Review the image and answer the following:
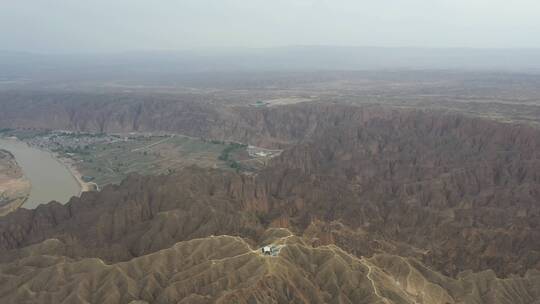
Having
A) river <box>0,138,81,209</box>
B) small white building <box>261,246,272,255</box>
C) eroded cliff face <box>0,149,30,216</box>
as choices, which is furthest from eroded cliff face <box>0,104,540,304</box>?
river <box>0,138,81,209</box>

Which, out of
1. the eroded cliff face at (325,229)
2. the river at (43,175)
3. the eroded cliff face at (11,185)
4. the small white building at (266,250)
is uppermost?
the small white building at (266,250)

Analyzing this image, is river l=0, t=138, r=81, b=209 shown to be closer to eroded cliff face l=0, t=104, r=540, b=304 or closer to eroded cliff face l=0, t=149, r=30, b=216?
eroded cliff face l=0, t=149, r=30, b=216

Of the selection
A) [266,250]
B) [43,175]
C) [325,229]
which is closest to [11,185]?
[43,175]

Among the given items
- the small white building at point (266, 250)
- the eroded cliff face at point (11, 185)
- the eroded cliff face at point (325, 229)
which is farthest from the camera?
the eroded cliff face at point (11, 185)

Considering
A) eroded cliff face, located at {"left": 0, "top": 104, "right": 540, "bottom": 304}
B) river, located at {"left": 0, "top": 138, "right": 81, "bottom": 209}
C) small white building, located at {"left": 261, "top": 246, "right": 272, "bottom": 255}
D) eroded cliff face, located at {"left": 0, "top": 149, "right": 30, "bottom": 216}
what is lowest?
river, located at {"left": 0, "top": 138, "right": 81, "bottom": 209}

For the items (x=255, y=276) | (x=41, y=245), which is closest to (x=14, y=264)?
(x=41, y=245)

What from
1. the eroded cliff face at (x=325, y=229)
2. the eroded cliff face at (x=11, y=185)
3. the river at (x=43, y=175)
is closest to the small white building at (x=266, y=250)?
the eroded cliff face at (x=325, y=229)

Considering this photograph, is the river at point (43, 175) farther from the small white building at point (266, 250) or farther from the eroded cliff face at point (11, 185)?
the small white building at point (266, 250)
